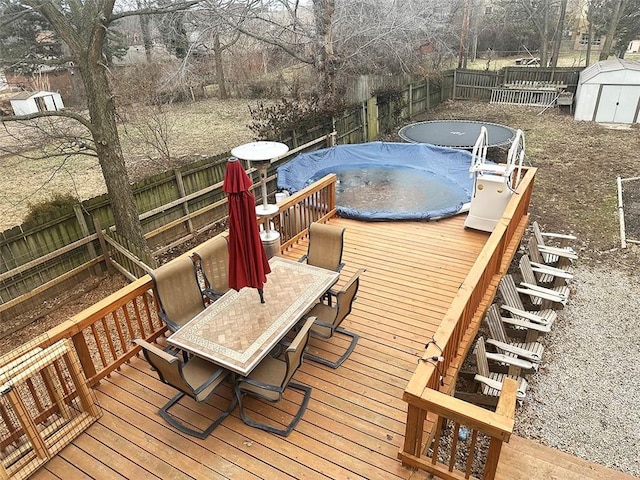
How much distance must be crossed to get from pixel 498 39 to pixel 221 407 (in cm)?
3325

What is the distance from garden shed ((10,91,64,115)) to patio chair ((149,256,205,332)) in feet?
61.3

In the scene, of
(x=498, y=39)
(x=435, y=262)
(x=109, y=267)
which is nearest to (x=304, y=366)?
(x=435, y=262)

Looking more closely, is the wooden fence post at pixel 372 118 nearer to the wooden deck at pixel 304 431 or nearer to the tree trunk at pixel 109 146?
the tree trunk at pixel 109 146

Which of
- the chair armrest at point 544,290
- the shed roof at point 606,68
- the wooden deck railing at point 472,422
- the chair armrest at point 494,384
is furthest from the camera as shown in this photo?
the shed roof at point 606,68

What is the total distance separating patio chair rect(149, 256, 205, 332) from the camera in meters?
3.79

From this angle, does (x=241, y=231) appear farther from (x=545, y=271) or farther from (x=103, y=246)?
(x=545, y=271)

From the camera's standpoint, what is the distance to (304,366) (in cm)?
398

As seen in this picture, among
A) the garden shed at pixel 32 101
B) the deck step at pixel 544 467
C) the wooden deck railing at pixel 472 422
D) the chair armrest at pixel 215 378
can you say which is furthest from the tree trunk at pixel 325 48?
the garden shed at pixel 32 101

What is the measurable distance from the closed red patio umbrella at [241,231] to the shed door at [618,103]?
55.4ft

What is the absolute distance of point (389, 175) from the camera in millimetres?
11352

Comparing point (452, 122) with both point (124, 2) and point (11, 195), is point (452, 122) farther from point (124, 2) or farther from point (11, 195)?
point (11, 195)

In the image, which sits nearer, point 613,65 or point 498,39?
point 613,65

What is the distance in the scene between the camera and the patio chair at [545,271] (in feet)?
22.2

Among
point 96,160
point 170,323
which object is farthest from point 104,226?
point 96,160
